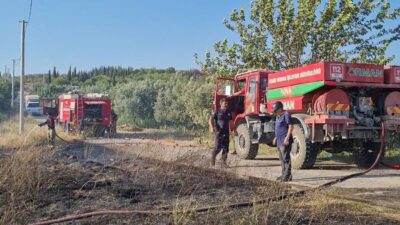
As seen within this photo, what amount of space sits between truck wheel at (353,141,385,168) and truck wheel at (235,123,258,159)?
10.4 ft

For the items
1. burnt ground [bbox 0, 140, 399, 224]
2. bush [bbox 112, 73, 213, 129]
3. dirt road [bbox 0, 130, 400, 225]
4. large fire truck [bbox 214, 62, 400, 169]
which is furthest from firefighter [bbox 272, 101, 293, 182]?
bush [bbox 112, 73, 213, 129]

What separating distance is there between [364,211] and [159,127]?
127 feet

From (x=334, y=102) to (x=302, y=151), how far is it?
4.65 ft

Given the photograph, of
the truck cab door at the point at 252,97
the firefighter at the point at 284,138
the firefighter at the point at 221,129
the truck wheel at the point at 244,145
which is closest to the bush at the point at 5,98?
the truck wheel at the point at 244,145

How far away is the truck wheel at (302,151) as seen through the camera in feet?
42.6

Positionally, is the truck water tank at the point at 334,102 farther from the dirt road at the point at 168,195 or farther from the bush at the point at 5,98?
the bush at the point at 5,98

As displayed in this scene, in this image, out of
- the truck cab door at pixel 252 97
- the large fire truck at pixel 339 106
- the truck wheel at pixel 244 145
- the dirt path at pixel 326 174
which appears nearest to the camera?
the dirt path at pixel 326 174

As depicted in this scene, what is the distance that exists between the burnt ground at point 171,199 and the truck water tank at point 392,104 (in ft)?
15.7

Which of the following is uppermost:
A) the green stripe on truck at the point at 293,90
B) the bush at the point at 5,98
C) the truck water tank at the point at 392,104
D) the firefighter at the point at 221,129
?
the bush at the point at 5,98

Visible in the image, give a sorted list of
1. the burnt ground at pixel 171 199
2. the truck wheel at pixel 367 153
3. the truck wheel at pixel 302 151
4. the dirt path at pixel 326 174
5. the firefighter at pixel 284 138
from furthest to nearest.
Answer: the truck wheel at pixel 367 153 → the truck wheel at pixel 302 151 → the firefighter at pixel 284 138 → the dirt path at pixel 326 174 → the burnt ground at pixel 171 199

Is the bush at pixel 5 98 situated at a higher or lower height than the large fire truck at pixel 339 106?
higher

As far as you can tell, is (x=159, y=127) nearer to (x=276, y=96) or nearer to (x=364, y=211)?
(x=276, y=96)

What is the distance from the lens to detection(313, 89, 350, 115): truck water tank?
12539 mm

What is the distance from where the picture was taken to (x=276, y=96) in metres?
14.6
